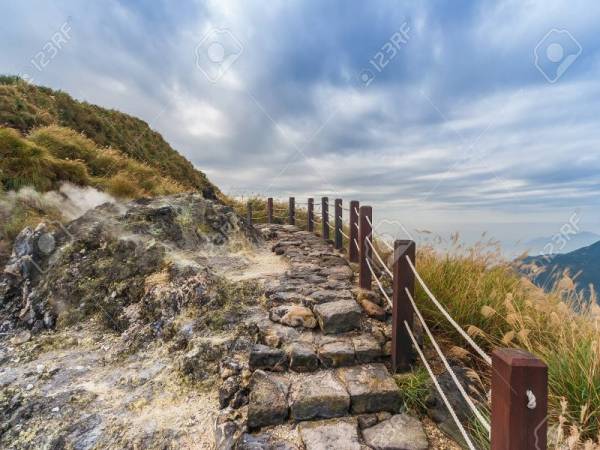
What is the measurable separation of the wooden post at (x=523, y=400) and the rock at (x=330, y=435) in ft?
4.50

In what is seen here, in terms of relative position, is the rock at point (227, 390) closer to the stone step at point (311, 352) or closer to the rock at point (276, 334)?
the stone step at point (311, 352)

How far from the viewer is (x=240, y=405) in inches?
119

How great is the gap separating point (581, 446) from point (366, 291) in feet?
8.64

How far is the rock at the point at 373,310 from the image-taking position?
413 centimetres

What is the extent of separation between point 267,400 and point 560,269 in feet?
13.4

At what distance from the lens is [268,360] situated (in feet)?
11.0

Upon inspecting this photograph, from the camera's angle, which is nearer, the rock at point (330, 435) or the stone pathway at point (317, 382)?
the rock at point (330, 435)

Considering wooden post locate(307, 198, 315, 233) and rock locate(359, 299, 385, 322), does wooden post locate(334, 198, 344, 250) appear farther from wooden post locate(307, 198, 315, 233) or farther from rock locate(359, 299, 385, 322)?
rock locate(359, 299, 385, 322)

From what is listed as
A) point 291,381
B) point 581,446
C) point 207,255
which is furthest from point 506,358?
point 207,255

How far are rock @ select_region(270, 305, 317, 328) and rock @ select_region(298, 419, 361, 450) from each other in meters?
1.26

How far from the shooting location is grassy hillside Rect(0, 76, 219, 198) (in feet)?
46.6

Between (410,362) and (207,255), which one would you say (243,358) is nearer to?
(410,362)

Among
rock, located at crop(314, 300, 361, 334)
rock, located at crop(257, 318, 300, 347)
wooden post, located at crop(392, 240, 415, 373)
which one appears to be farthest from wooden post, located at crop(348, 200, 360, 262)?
wooden post, located at crop(392, 240, 415, 373)

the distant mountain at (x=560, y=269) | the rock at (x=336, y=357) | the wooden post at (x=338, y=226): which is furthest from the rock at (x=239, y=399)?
the wooden post at (x=338, y=226)
